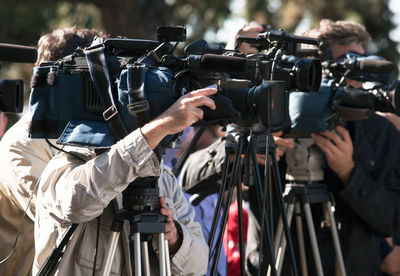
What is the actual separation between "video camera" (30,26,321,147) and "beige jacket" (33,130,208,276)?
0.11m

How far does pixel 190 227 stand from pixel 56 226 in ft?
1.89

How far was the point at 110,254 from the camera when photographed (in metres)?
2.26

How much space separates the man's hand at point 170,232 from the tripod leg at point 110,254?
0.65 feet

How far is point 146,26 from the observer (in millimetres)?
7316

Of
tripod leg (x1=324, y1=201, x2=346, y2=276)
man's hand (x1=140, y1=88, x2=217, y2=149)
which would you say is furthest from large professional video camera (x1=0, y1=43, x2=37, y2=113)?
tripod leg (x1=324, y1=201, x2=346, y2=276)

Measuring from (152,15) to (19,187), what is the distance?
192 inches

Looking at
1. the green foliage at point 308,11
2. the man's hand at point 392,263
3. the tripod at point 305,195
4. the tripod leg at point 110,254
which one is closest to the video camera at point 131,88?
the tripod leg at point 110,254

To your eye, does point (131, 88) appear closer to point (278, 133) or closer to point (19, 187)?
point (19, 187)

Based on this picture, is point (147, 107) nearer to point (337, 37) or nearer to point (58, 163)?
point (58, 163)

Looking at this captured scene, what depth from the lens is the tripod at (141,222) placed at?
7.43 feet

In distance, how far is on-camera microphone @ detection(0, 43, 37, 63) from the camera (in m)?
1.96

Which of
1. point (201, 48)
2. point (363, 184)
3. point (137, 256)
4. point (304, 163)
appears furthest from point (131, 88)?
point (363, 184)

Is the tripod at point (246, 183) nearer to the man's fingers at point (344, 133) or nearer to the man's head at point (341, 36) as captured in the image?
the man's fingers at point (344, 133)

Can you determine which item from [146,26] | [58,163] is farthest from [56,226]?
[146,26]
